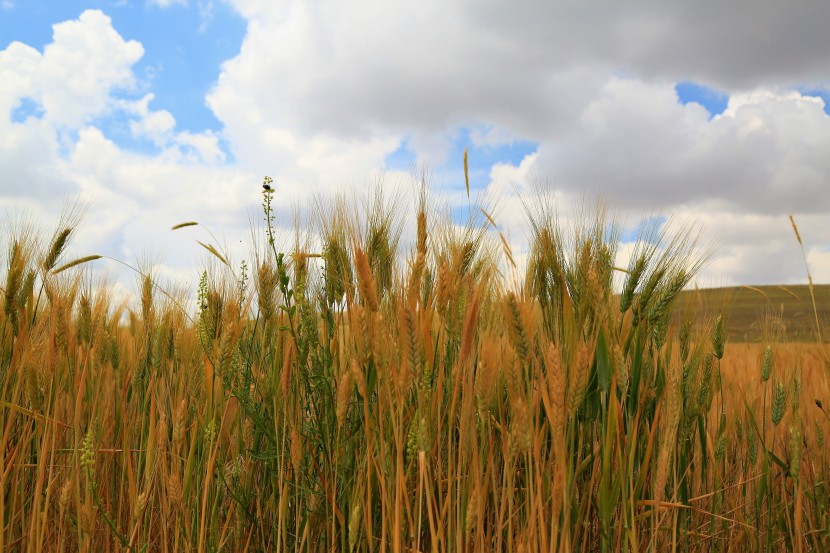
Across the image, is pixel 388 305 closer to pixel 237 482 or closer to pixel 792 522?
pixel 237 482

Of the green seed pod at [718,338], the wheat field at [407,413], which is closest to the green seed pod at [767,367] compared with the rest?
the wheat field at [407,413]

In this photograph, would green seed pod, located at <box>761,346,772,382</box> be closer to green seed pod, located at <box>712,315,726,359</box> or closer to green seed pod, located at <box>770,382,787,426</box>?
green seed pod, located at <box>770,382,787,426</box>

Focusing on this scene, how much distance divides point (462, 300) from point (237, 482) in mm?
863

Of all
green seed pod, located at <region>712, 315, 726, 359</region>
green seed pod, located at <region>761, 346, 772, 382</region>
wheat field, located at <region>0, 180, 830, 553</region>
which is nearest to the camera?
wheat field, located at <region>0, 180, 830, 553</region>

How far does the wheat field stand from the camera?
127 centimetres

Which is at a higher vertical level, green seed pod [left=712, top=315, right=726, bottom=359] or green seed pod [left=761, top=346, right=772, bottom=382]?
green seed pod [left=712, top=315, right=726, bottom=359]

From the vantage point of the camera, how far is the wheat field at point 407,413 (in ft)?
4.17

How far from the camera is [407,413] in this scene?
140cm

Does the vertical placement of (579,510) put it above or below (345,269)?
below

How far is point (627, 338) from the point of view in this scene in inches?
63.3

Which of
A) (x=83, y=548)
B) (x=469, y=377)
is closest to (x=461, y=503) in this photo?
(x=469, y=377)

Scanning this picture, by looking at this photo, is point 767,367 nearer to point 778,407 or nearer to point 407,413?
point 778,407

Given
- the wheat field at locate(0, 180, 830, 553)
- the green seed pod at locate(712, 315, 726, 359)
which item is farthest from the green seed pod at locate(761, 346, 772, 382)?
the green seed pod at locate(712, 315, 726, 359)

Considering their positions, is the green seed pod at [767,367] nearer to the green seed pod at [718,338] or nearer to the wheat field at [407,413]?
the wheat field at [407,413]
